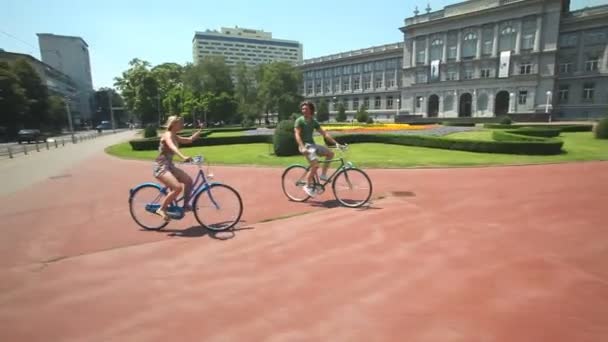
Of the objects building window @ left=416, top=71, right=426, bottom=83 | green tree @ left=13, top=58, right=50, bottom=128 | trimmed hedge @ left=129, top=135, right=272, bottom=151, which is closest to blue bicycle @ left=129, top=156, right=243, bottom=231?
trimmed hedge @ left=129, top=135, right=272, bottom=151

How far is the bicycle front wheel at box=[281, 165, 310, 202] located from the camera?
799 centimetres

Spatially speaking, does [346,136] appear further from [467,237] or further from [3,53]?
[3,53]

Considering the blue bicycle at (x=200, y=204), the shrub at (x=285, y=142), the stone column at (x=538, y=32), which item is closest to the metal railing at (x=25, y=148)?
the shrub at (x=285, y=142)

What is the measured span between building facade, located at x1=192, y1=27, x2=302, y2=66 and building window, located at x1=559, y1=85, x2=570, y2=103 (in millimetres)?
115602

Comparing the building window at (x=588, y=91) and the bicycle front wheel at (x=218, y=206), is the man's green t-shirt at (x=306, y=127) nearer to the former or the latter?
the bicycle front wheel at (x=218, y=206)

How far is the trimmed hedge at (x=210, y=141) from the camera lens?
23688 millimetres

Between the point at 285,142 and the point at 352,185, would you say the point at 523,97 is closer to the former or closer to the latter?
the point at 285,142

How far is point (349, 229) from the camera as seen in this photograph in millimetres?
6102

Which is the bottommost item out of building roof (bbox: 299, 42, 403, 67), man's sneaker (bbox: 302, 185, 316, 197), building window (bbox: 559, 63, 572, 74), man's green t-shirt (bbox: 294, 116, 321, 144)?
man's sneaker (bbox: 302, 185, 316, 197)

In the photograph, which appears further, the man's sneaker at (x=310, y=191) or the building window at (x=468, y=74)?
the building window at (x=468, y=74)

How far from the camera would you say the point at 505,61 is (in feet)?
200

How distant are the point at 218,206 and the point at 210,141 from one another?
20981mm

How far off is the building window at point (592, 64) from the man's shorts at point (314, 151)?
7109 cm

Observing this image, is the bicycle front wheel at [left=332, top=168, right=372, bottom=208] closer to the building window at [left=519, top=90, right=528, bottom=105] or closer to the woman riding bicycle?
the woman riding bicycle
